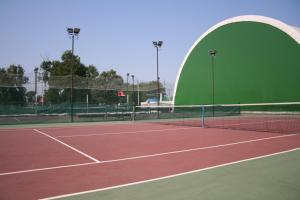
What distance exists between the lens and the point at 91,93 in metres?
46.2

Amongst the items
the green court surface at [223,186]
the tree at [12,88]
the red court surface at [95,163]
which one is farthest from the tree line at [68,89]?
the green court surface at [223,186]

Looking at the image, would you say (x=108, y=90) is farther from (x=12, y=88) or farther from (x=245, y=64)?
(x=245, y=64)

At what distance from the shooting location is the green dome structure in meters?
39.2

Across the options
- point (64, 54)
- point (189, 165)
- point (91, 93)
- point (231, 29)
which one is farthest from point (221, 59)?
point (189, 165)

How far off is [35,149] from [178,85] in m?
47.4

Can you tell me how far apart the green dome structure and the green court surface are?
35.2 meters

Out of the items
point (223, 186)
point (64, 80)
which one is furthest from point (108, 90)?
point (223, 186)

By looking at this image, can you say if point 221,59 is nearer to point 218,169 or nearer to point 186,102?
point 186,102

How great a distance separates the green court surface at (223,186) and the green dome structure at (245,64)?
115ft

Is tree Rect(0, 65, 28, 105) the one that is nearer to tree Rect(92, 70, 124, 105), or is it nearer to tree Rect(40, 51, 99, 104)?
tree Rect(40, 51, 99, 104)

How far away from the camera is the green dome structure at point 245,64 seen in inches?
1544

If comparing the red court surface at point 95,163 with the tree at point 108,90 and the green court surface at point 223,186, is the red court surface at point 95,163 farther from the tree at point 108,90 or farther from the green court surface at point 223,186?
the tree at point 108,90

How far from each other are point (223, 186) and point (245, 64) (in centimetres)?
4156

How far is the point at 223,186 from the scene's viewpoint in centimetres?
539
